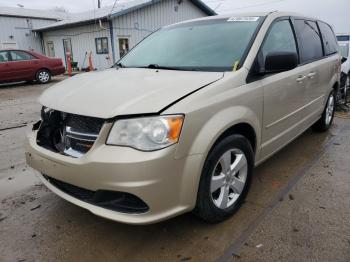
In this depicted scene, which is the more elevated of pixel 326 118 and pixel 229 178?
pixel 229 178

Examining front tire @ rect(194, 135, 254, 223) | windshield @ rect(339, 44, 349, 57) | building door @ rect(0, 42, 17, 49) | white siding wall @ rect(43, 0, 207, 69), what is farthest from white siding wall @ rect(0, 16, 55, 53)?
front tire @ rect(194, 135, 254, 223)

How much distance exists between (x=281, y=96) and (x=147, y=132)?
170 cm

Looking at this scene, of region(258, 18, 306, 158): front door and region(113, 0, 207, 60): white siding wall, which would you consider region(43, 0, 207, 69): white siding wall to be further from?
region(258, 18, 306, 158): front door

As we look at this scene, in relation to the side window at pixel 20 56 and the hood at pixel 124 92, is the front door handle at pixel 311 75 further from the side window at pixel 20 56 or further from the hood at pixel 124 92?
the side window at pixel 20 56

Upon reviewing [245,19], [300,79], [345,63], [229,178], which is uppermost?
[245,19]

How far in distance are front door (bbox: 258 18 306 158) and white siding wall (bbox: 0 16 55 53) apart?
78.7 ft

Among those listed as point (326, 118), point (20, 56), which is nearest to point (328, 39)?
point (326, 118)

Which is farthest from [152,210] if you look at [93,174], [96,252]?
[96,252]

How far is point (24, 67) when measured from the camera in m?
12.7

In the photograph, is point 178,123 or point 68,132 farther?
point 68,132

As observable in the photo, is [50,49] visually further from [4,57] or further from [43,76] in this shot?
[4,57]

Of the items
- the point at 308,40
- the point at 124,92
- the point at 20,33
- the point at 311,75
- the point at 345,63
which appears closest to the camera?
the point at 124,92

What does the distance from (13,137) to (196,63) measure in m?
3.86

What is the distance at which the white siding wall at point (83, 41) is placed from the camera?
59.4 ft
